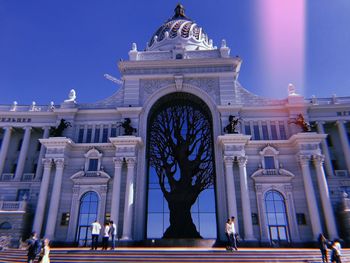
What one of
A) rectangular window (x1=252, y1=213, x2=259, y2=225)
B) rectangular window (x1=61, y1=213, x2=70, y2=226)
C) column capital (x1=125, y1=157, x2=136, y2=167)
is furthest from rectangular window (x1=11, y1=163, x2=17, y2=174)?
rectangular window (x1=252, y1=213, x2=259, y2=225)

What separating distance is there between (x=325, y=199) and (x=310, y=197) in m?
1.38

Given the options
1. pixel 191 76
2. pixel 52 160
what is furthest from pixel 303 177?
pixel 52 160

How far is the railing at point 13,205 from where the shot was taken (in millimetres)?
28781

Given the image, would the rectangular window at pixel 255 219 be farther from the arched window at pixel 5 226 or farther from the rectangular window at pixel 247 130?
the arched window at pixel 5 226

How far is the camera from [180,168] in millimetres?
30859

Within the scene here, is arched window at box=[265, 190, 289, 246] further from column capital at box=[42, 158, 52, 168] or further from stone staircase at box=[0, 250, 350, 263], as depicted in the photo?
column capital at box=[42, 158, 52, 168]

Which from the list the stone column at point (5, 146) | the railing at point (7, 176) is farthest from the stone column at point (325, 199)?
the stone column at point (5, 146)

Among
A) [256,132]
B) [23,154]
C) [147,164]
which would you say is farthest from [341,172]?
[23,154]

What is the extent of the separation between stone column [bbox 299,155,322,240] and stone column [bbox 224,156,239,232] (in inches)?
286

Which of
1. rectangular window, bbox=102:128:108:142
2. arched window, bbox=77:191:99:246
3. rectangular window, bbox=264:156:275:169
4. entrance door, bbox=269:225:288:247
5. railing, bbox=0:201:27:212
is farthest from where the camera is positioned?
rectangular window, bbox=102:128:108:142

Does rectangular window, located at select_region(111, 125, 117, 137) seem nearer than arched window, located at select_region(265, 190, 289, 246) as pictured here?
No

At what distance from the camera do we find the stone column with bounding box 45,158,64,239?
26875 mm

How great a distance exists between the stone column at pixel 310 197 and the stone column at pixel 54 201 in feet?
82.9

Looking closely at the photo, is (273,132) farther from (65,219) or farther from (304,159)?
(65,219)
